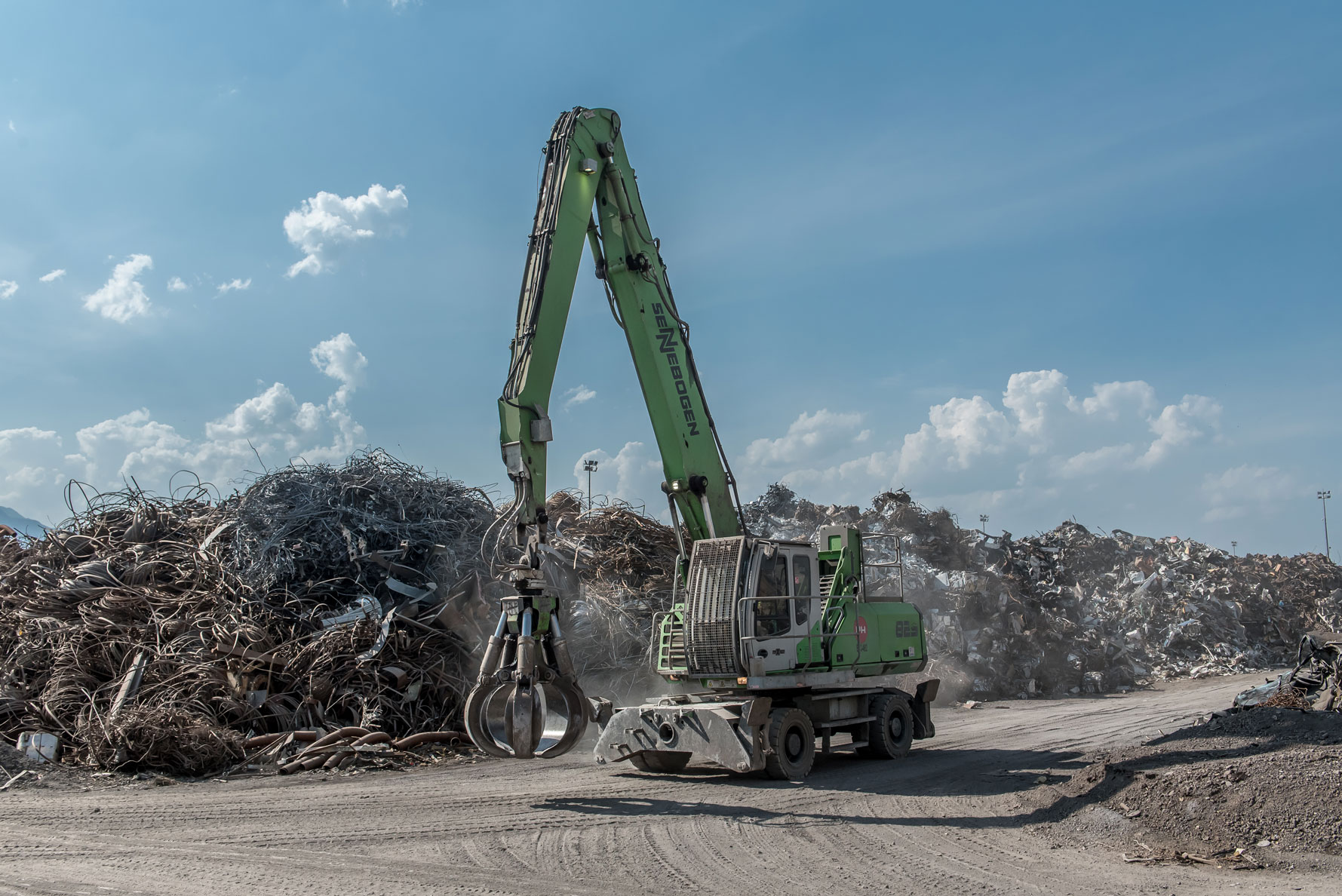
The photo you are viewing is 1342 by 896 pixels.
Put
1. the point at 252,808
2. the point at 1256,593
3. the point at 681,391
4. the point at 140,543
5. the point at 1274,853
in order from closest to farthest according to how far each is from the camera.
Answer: the point at 1274,853 < the point at 252,808 < the point at 681,391 < the point at 140,543 < the point at 1256,593

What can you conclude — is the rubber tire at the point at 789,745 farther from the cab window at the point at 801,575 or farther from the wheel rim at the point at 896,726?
the wheel rim at the point at 896,726

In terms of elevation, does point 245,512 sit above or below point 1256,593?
above

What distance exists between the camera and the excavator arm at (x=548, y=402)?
8.26 meters

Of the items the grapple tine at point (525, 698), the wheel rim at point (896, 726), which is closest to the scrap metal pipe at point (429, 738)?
the grapple tine at point (525, 698)

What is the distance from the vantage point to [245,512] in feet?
49.0

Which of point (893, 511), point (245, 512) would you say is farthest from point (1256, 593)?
point (245, 512)

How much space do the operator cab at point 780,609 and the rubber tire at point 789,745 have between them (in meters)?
0.53

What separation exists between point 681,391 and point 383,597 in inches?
227

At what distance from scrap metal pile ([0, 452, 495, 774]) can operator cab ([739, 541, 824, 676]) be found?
16.4 feet

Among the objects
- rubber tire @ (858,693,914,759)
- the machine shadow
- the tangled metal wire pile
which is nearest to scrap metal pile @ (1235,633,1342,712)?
the machine shadow

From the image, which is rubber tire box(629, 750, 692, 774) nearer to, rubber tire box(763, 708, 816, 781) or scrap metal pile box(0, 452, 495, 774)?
rubber tire box(763, 708, 816, 781)

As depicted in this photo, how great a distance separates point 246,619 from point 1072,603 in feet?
63.2

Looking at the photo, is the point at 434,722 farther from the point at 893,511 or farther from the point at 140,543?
the point at 893,511

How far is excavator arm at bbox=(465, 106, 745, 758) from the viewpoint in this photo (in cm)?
826
